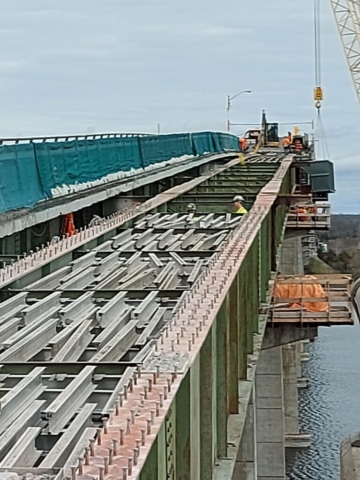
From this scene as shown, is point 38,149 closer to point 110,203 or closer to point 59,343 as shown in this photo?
point 110,203

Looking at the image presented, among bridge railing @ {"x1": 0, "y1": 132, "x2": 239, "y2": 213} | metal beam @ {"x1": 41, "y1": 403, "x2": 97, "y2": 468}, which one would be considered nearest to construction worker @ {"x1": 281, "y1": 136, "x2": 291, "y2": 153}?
bridge railing @ {"x1": 0, "y1": 132, "x2": 239, "y2": 213}

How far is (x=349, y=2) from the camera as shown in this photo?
77125mm

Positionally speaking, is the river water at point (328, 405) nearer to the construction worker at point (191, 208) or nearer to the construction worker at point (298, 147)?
the construction worker at point (298, 147)

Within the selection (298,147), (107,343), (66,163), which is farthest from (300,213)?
(298,147)

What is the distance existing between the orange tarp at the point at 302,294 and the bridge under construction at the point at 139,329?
36 mm

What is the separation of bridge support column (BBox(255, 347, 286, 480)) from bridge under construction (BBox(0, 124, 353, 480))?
28.9 ft

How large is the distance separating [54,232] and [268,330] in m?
5.22

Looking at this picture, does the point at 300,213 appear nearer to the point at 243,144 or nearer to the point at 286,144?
the point at 286,144

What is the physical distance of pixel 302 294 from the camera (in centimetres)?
2053

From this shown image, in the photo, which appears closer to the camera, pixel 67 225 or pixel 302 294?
pixel 302 294

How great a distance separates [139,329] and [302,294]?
1217cm

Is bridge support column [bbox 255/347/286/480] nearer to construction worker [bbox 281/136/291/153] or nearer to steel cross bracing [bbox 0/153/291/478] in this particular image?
steel cross bracing [bbox 0/153/291/478]


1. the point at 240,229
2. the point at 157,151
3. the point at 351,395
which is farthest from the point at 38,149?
the point at 351,395

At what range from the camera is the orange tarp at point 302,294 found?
19.9m
